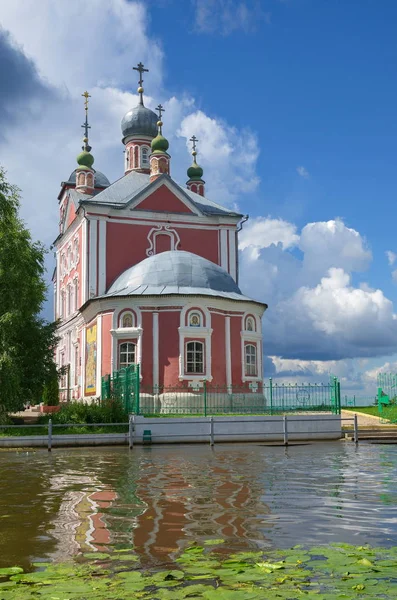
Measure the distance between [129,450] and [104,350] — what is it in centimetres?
1046

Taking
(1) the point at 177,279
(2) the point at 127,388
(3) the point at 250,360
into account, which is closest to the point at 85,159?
(1) the point at 177,279

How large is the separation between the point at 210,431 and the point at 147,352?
7.37m

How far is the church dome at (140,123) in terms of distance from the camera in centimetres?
4238

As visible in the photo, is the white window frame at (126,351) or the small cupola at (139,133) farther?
the small cupola at (139,133)

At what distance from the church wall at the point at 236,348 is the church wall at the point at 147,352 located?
11.6 ft

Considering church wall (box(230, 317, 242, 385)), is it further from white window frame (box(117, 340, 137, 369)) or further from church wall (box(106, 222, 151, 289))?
church wall (box(106, 222, 151, 289))

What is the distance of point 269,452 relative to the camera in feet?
57.5

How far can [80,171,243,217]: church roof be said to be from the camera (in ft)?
113

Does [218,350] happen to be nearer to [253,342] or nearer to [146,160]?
[253,342]

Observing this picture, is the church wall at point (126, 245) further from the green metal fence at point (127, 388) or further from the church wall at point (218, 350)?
the green metal fence at point (127, 388)

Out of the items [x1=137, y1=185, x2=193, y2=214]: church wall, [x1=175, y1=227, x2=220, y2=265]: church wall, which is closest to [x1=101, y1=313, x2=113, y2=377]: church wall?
[x1=175, y1=227, x2=220, y2=265]: church wall

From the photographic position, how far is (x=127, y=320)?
92.5 feet

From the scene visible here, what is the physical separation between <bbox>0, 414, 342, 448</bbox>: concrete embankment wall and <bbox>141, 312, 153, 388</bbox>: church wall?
588 cm

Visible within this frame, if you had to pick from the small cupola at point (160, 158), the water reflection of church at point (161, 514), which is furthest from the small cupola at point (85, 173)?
the water reflection of church at point (161, 514)
